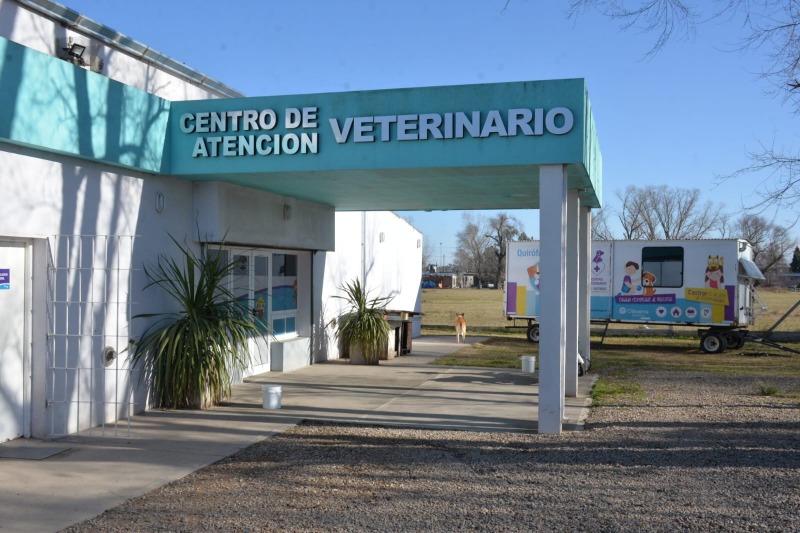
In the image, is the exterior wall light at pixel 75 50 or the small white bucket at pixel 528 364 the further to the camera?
the small white bucket at pixel 528 364

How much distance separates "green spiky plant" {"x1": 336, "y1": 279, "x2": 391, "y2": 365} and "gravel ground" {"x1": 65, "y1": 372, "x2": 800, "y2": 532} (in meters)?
6.04

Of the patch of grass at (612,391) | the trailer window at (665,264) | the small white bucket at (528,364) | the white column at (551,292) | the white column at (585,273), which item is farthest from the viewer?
the trailer window at (665,264)

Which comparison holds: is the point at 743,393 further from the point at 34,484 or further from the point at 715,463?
the point at 34,484

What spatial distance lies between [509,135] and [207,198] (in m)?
4.20

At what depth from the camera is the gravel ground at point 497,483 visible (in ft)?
17.8

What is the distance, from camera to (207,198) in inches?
408

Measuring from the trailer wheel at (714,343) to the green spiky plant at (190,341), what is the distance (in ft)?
46.3

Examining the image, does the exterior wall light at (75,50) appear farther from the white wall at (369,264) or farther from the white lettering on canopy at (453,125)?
the white wall at (369,264)

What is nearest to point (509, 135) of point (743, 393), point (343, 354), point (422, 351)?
point (743, 393)

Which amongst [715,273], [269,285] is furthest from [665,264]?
[269,285]

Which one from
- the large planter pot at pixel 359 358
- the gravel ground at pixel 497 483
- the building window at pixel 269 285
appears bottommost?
the gravel ground at pixel 497 483

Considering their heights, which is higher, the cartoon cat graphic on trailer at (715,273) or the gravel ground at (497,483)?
the cartoon cat graphic on trailer at (715,273)

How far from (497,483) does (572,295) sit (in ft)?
17.6

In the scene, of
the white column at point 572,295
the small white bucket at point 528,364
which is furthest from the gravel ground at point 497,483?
the small white bucket at point 528,364
